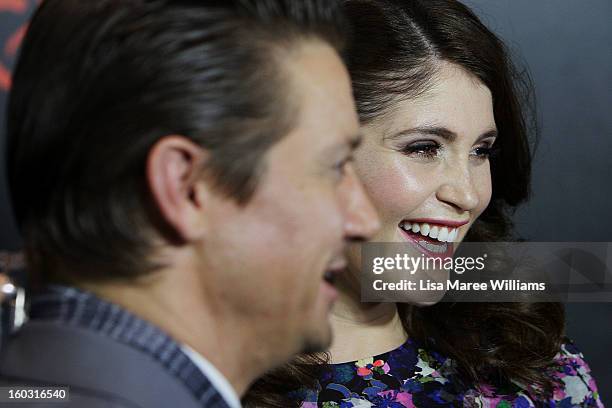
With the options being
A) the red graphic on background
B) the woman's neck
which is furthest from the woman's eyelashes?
the red graphic on background

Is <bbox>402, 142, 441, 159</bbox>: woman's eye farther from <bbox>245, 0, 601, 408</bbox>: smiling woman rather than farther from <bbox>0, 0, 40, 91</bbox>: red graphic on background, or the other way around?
<bbox>0, 0, 40, 91</bbox>: red graphic on background

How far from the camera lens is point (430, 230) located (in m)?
1.56

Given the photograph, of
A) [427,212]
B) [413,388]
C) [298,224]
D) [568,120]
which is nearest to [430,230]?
[427,212]

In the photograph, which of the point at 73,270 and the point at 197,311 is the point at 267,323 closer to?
the point at 197,311

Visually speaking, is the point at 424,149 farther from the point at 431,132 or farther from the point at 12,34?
the point at 12,34

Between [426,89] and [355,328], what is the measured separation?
1.41ft

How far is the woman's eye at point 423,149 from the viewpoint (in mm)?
1538

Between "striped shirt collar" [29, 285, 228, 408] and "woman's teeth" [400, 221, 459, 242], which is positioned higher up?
"striped shirt collar" [29, 285, 228, 408]

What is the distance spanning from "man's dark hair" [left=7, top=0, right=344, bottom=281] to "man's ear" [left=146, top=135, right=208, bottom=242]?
1 centimetres

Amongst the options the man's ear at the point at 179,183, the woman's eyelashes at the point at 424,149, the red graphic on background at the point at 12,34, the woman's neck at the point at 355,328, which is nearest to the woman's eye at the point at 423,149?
the woman's eyelashes at the point at 424,149

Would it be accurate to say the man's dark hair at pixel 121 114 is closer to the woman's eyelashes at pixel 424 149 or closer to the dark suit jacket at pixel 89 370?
the dark suit jacket at pixel 89 370

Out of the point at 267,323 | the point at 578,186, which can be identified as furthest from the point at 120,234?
the point at 578,186

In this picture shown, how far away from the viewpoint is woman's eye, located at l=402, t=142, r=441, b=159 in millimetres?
1538

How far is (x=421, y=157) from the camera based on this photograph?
155 centimetres
